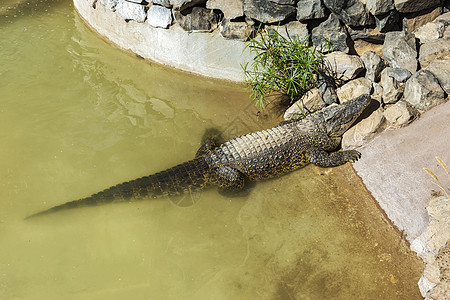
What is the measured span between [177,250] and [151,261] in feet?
0.93

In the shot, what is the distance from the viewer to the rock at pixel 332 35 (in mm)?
5207

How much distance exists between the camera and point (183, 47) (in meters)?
6.00

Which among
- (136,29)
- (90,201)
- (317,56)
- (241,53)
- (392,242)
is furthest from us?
(136,29)

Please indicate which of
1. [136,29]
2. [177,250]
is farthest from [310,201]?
[136,29]

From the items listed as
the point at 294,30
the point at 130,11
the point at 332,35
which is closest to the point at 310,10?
the point at 294,30

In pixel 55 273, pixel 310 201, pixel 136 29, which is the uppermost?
pixel 136 29

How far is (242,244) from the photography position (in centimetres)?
391

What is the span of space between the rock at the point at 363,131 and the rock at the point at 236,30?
2.12 meters

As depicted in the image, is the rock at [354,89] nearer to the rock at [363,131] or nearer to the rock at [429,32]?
the rock at [363,131]

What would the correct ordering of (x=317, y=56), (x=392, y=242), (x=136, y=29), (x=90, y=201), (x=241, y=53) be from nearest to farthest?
(x=392, y=242) < (x=90, y=201) < (x=317, y=56) < (x=241, y=53) < (x=136, y=29)

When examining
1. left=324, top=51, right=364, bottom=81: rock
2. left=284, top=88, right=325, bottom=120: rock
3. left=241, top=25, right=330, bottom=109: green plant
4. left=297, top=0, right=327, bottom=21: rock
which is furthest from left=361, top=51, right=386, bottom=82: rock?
left=297, top=0, right=327, bottom=21: rock

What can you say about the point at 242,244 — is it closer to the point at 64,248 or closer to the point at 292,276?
the point at 292,276

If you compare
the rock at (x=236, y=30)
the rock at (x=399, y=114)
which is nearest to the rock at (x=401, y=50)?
the rock at (x=399, y=114)

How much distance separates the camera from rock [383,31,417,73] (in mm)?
4973
